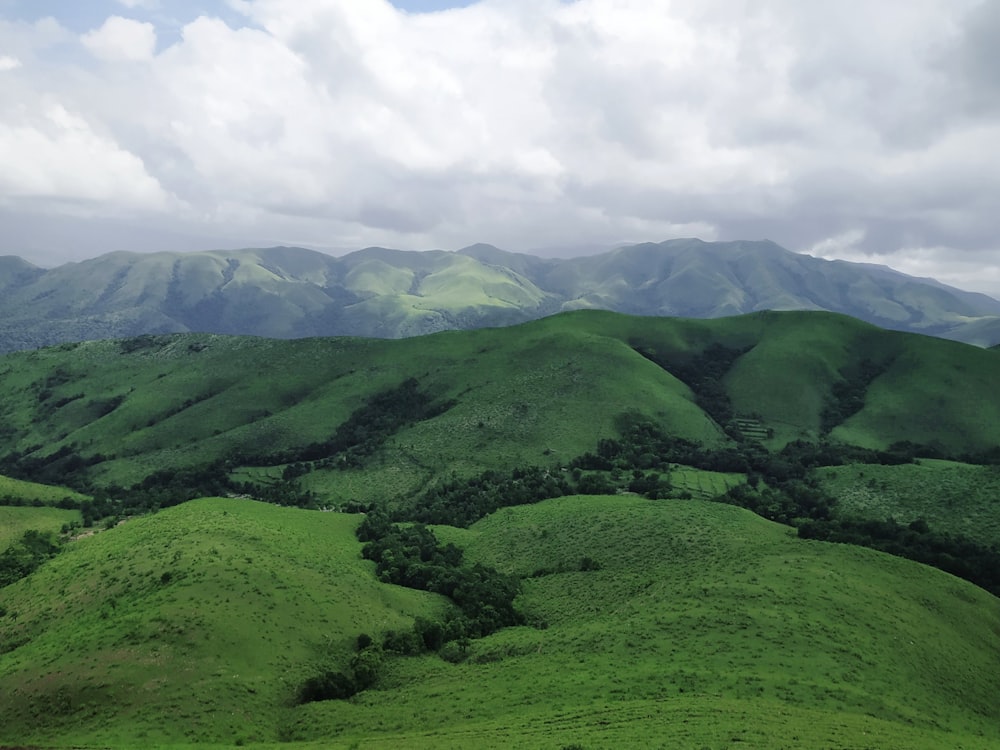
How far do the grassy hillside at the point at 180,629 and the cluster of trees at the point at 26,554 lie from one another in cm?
581

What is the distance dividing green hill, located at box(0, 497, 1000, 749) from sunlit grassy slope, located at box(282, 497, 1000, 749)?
322 millimetres

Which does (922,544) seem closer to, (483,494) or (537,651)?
(537,651)

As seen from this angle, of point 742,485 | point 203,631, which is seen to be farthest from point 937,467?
point 203,631

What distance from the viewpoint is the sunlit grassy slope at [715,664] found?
64.8m

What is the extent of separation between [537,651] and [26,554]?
10859 cm

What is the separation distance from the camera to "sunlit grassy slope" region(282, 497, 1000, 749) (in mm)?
64750

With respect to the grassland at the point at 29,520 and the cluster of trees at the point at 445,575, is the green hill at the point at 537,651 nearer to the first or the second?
the cluster of trees at the point at 445,575

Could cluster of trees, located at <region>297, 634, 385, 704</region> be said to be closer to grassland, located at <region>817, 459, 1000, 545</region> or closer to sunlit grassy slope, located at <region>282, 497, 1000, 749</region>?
sunlit grassy slope, located at <region>282, 497, 1000, 749</region>

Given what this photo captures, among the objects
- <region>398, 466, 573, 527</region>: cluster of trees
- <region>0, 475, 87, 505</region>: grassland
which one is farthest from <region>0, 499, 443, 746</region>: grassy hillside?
<region>0, 475, 87, 505</region>: grassland

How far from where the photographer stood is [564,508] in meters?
154

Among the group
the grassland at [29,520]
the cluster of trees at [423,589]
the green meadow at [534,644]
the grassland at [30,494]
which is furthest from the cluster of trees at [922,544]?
the grassland at [30,494]

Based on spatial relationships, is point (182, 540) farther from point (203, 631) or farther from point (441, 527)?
point (441, 527)

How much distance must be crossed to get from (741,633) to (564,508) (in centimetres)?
7105

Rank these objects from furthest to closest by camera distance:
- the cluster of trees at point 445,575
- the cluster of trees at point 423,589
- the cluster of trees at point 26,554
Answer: the cluster of trees at point 26,554, the cluster of trees at point 445,575, the cluster of trees at point 423,589
